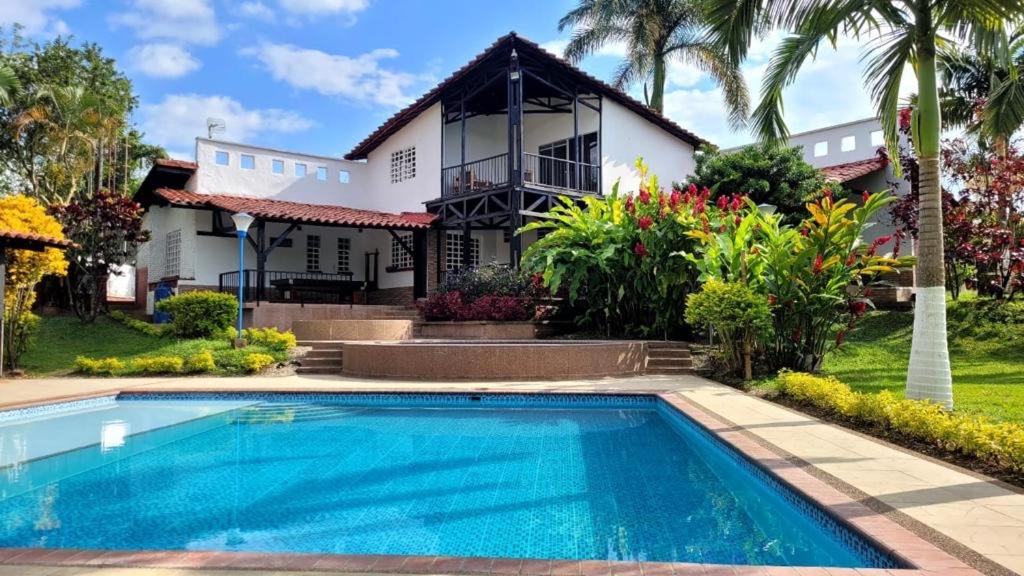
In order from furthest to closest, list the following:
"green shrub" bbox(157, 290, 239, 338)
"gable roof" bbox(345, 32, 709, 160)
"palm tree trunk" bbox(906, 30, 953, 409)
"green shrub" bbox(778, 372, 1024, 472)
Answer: "gable roof" bbox(345, 32, 709, 160)
"green shrub" bbox(157, 290, 239, 338)
"palm tree trunk" bbox(906, 30, 953, 409)
"green shrub" bbox(778, 372, 1024, 472)

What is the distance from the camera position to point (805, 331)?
1002cm

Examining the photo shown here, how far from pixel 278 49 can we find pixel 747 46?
1526 cm

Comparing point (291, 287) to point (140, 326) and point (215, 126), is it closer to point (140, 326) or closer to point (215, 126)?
point (140, 326)

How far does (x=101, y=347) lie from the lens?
1434 centimetres

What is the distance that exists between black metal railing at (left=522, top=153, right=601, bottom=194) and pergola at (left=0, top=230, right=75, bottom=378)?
451 inches

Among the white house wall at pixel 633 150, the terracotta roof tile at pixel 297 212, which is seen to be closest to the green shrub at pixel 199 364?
the terracotta roof tile at pixel 297 212

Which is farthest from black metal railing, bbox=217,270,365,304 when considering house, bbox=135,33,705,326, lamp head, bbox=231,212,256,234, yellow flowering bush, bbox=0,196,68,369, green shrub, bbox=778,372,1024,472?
green shrub, bbox=778,372,1024,472

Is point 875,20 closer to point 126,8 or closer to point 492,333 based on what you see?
point 492,333

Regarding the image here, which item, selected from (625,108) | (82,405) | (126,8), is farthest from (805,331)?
(126,8)

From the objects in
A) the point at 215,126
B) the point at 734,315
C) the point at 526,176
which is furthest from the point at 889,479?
the point at 215,126

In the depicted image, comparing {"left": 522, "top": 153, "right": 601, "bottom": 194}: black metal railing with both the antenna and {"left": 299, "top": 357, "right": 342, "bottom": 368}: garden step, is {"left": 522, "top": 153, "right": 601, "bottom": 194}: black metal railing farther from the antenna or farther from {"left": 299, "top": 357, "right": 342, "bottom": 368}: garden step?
the antenna

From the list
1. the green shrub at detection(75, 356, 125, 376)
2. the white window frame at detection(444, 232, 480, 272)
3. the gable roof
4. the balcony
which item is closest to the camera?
the green shrub at detection(75, 356, 125, 376)

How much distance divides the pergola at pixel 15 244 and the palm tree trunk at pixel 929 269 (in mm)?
13077

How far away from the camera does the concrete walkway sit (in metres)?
3.19
